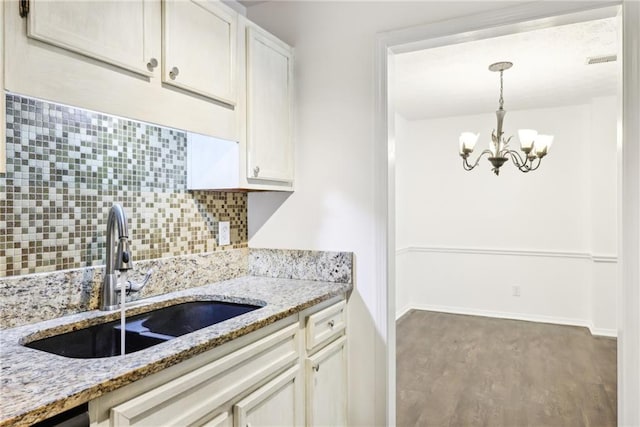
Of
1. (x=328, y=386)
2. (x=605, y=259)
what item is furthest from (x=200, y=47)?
(x=605, y=259)

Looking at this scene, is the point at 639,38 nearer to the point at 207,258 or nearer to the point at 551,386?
the point at 207,258

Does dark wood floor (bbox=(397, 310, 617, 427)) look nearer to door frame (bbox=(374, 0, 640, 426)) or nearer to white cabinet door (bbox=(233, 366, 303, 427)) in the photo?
door frame (bbox=(374, 0, 640, 426))

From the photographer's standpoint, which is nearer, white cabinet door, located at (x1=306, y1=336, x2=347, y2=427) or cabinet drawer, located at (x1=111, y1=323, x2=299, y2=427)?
cabinet drawer, located at (x1=111, y1=323, x2=299, y2=427)

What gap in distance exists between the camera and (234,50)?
1.78 m

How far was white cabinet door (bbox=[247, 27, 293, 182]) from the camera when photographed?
6.16 feet

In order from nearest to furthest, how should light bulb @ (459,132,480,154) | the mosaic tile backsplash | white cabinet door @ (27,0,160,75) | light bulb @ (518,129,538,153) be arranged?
white cabinet door @ (27,0,160,75) < the mosaic tile backsplash < light bulb @ (518,129,538,153) < light bulb @ (459,132,480,154)

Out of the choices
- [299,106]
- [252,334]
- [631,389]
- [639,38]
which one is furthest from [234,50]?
[631,389]

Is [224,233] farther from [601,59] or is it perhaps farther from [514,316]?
[514,316]

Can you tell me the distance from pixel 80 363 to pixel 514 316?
4.95 meters

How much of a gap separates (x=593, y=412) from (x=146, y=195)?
2864 millimetres

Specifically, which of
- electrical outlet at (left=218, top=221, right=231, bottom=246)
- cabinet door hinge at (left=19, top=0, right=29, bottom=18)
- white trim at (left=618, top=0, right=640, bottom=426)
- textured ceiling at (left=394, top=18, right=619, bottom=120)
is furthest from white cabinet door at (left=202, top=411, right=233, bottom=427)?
textured ceiling at (left=394, top=18, right=619, bottom=120)

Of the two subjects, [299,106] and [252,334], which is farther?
[299,106]

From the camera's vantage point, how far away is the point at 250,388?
4.57 ft

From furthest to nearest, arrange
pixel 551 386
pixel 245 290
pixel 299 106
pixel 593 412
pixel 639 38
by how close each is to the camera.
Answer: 1. pixel 551 386
2. pixel 593 412
3. pixel 299 106
4. pixel 245 290
5. pixel 639 38
